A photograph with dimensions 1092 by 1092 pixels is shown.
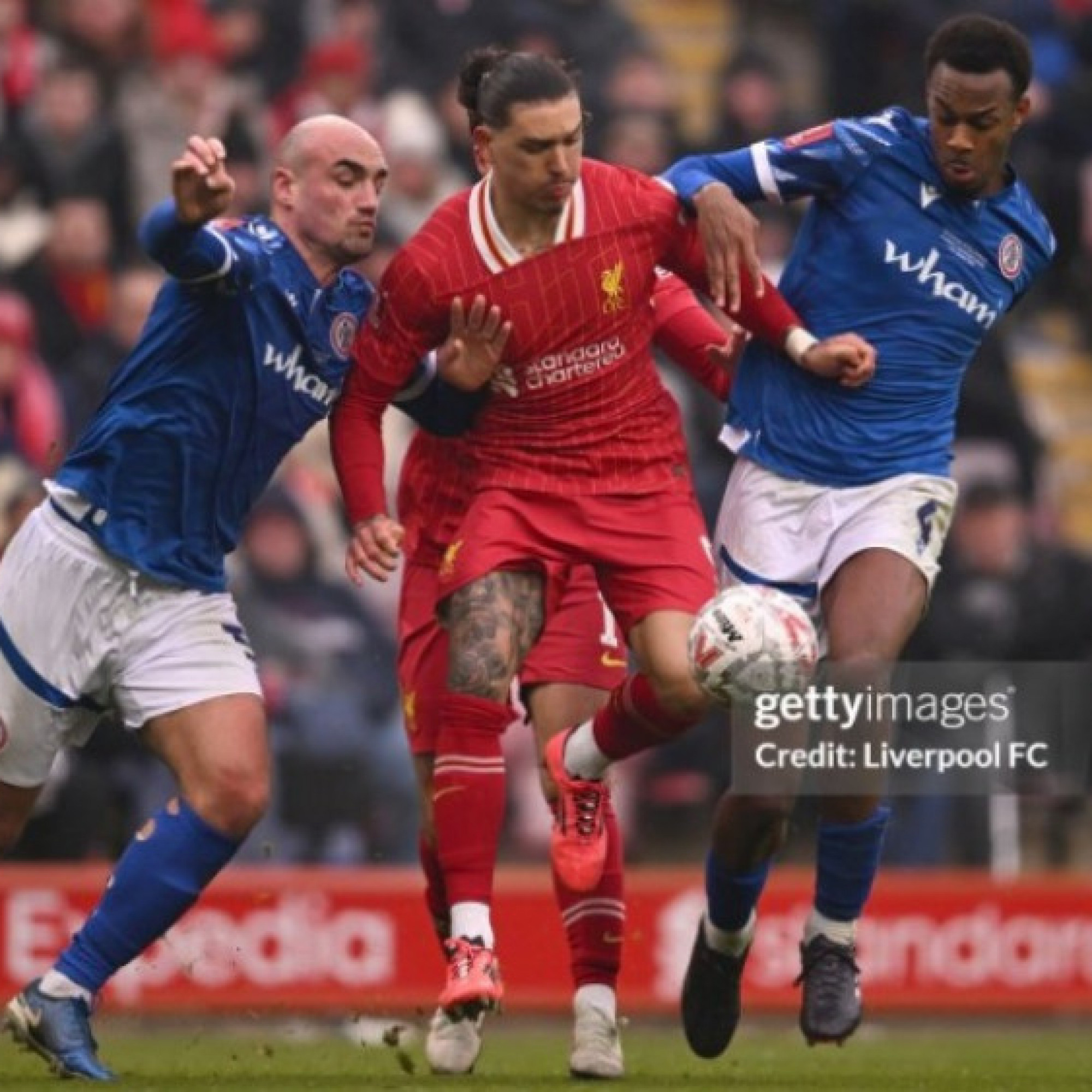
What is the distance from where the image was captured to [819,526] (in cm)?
1026

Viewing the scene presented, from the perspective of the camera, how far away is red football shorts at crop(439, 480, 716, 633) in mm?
9875

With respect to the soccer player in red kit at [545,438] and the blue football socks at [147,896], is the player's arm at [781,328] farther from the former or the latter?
the blue football socks at [147,896]

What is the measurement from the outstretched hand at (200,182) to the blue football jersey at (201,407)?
0.44 meters

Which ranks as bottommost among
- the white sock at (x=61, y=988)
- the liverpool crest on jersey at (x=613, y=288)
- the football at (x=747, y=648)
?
the white sock at (x=61, y=988)

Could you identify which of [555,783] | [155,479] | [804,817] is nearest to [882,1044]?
[804,817]

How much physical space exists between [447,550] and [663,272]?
122cm

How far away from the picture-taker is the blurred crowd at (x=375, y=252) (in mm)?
15461

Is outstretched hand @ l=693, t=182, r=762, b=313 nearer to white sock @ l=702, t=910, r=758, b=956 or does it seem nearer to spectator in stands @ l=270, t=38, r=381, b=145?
white sock @ l=702, t=910, r=758, b=956

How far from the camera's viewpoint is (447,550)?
10.1 m

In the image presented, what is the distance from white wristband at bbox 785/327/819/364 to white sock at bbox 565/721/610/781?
132cm

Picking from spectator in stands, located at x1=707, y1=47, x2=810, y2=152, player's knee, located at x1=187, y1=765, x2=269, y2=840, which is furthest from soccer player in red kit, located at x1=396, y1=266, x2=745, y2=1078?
spectator in stands, located at x1=707, y1=47, x2=810, y2=152

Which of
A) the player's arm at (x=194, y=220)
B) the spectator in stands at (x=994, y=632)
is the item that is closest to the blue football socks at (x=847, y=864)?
the player's arm at (x=194, y=220)

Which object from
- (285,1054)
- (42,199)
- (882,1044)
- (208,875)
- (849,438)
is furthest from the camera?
(42,199)

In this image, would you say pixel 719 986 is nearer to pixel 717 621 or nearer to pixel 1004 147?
pixel 717 621
